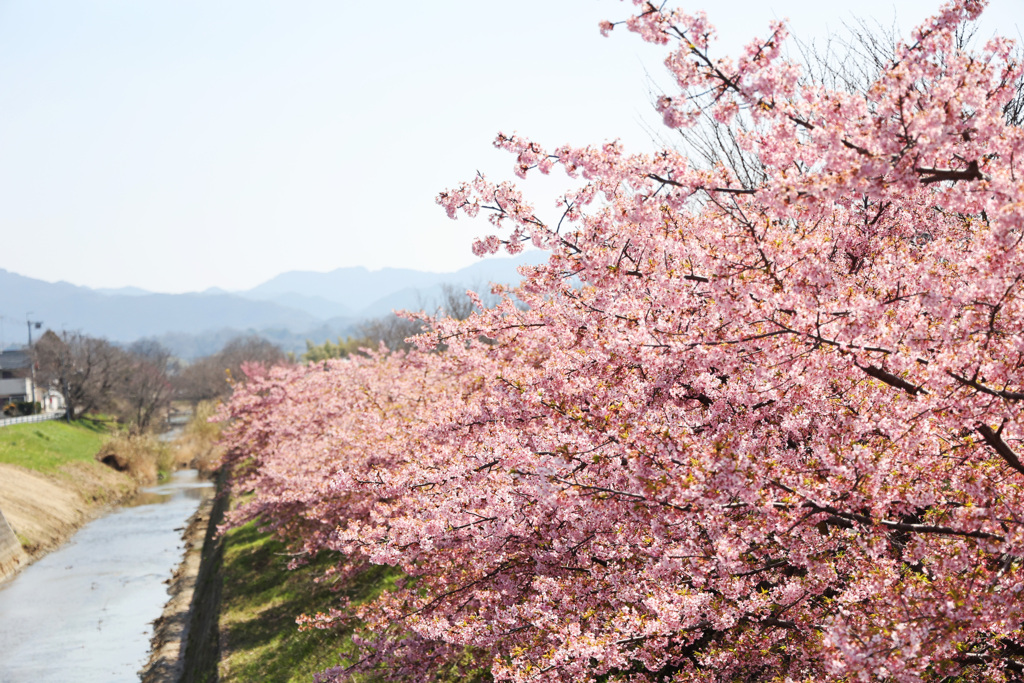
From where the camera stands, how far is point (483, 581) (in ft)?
22.7

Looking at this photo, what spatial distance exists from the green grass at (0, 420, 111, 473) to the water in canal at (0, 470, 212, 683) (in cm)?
882

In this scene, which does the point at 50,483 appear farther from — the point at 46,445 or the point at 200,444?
the point at 200,444

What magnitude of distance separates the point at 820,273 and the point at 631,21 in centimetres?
203

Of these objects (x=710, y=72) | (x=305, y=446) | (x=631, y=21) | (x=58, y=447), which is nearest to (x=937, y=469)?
(x=710, y=72)

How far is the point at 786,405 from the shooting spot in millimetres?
4672

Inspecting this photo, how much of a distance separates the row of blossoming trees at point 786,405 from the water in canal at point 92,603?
62.6 ft

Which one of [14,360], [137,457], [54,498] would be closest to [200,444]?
[137,457]

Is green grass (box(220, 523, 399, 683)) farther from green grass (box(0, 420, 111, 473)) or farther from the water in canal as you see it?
green grass (box(0, 420, 111, 473))

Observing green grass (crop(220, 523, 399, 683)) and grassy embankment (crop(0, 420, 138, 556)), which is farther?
grassy embankment (crop(0, 420, 138, 556))

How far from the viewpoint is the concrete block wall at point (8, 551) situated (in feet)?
94.0

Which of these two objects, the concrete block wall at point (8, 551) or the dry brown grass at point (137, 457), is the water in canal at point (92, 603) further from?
the dry brown grass at point (137, 457)

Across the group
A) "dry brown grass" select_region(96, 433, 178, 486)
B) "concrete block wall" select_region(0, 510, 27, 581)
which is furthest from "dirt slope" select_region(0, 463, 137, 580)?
"dry brown grass" select_region(96, 433, 178, 486)

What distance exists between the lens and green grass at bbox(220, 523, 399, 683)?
1399cm

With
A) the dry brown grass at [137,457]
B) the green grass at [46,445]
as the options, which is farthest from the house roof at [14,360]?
the dry brown grass at [137,457]
